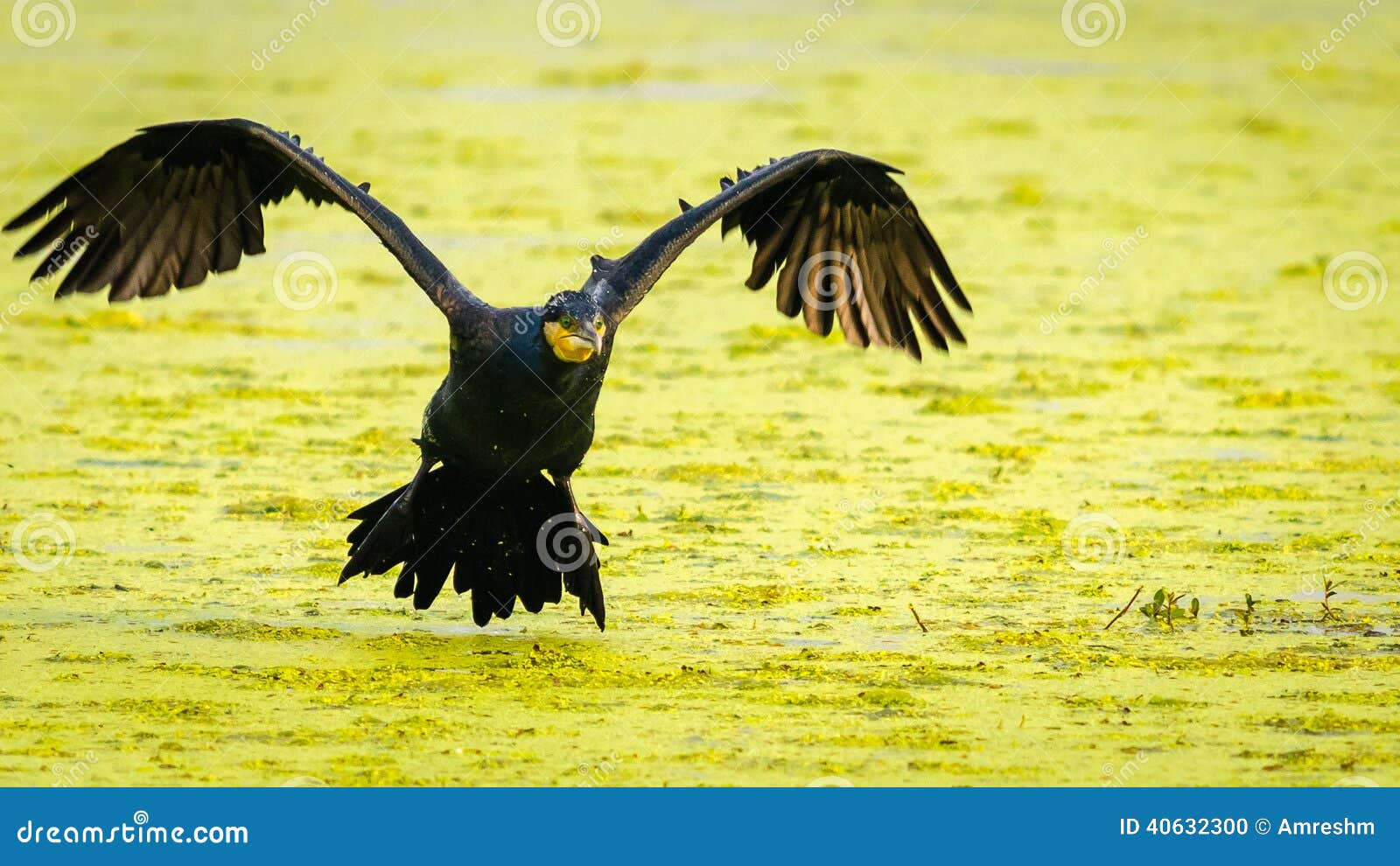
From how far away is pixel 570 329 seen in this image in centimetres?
734

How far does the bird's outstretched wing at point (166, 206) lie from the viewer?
27.3ft

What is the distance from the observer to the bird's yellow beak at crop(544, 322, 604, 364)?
732 centimetres

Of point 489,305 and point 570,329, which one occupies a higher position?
point 489,305

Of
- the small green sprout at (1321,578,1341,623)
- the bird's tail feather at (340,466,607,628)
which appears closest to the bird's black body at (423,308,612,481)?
the bird's tail feather at (340,466,607,628)

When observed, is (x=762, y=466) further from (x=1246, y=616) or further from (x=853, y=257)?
(x=1246, y=616)

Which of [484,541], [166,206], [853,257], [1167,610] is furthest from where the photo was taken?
[853,257]

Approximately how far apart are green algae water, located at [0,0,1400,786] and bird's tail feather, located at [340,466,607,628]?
0.84 ft

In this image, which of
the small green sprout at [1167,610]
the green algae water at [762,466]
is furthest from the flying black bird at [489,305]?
the small green sprout at [1167,610]

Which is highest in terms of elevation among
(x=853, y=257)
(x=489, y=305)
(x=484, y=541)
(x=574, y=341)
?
(x=853, y=257)

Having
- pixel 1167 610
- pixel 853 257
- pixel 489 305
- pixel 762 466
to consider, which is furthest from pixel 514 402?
pixel 762 466

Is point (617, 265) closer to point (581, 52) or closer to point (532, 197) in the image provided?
point (532, 197)

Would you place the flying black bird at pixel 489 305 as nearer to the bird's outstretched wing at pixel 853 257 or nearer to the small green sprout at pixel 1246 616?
the bird's outstretched wing at pixel 853 257

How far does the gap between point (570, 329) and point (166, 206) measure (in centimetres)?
234

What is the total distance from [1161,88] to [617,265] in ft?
53.5
